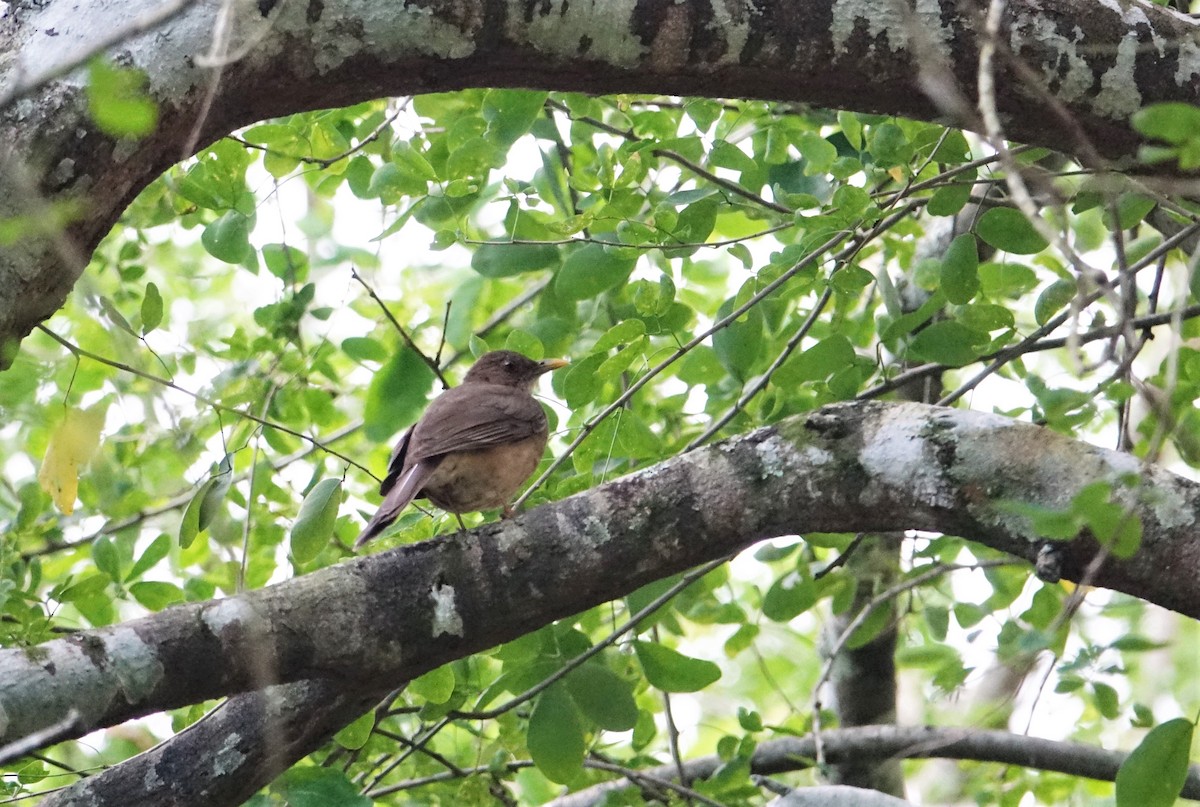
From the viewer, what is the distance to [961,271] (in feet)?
12.0

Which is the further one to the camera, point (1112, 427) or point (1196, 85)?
point (1112, 427)

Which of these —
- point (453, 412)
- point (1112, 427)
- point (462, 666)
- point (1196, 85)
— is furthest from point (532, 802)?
point (1112, 427)

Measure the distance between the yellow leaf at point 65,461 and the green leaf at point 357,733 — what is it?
3.76 feet

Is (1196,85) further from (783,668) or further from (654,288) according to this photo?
(783,668)

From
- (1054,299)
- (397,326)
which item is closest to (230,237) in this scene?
(397,326)

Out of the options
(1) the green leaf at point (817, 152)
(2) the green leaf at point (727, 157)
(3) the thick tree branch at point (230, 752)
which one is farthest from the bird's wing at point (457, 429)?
(1) the green leaf at point (817, 152)

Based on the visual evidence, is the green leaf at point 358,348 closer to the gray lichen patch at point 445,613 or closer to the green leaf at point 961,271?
A: the gray lichen patch at point 445,613

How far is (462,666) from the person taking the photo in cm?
429

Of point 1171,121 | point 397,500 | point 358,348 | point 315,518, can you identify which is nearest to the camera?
point 1171,121

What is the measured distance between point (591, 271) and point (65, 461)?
5.87 ft

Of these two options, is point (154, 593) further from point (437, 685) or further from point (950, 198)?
point (950, 198)

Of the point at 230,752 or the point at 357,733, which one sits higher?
the point at 230,752

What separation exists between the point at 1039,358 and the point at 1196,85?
21.0ft

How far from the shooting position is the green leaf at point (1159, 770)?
290cm
